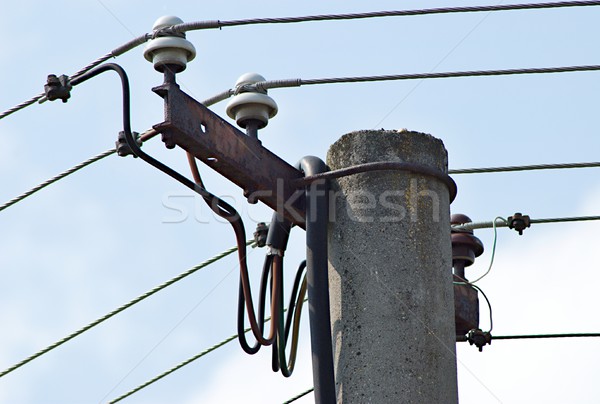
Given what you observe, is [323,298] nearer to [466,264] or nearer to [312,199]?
[312,199]

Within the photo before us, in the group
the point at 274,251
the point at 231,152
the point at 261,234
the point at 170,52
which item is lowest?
the point at 274,251

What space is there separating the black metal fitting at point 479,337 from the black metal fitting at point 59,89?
2.55 metres

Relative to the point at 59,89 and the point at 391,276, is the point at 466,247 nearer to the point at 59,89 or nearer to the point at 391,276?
the point at 391,276

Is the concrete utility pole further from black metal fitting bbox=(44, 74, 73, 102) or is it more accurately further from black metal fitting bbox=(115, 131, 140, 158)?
black metal fitting bbox=(44, 74, 73, 102)

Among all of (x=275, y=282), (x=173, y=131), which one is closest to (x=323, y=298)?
(x=275, y=282)

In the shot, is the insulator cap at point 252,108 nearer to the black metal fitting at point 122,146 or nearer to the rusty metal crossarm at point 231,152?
the rusty metal crossarm at point 231,152

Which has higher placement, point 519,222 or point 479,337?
point 519,222

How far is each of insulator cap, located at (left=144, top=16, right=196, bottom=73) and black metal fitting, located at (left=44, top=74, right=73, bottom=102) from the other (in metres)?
0.87

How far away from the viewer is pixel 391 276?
169 inches

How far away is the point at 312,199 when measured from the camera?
4531mm

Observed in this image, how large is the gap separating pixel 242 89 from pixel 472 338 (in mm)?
2271

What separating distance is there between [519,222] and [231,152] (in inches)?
115

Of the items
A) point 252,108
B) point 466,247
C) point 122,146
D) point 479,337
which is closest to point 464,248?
point 466,247

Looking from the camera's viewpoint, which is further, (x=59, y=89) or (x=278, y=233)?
(x=59, y=89)
